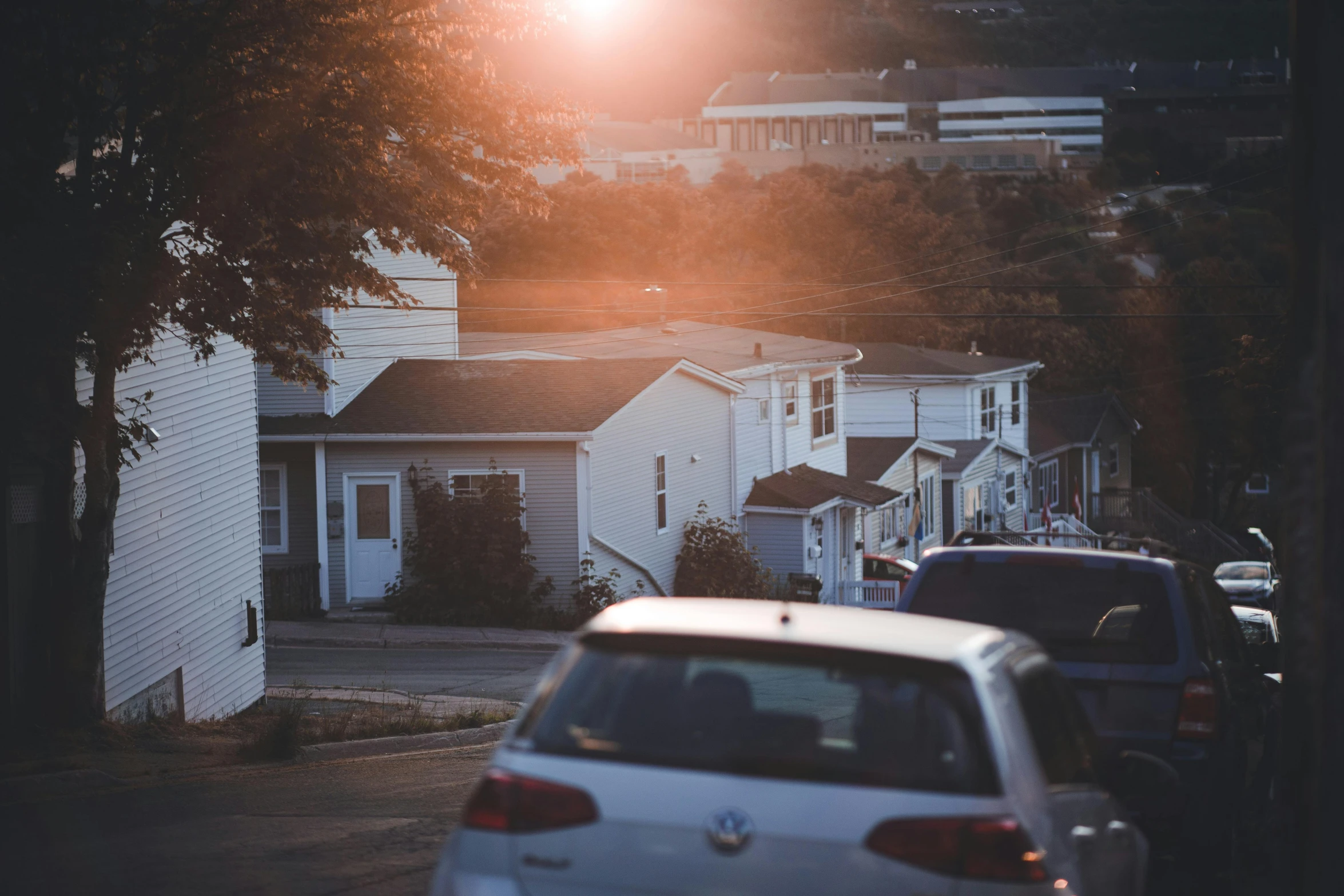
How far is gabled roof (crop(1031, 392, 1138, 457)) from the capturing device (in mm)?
55719

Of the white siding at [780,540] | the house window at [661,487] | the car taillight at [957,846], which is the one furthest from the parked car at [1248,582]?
the car taillight at [957,846]

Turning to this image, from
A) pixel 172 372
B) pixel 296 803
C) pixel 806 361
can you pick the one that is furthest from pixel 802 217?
pixel 296 803

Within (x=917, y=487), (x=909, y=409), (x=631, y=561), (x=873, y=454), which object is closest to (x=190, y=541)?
(x=631, y=561)

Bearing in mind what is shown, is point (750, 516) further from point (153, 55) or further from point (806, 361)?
point (153, 55)

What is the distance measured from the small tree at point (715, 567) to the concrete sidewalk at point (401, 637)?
5058 mm

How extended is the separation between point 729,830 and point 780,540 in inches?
1207

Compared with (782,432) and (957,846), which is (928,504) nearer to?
(782,432)

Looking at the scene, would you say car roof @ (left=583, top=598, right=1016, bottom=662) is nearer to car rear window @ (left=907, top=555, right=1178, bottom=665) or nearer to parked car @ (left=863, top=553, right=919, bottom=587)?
car rear window @ (left=907, top=555, right=1178, bottom=665)

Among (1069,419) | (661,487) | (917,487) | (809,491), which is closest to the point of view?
(661,487)

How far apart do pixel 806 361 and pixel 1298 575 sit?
31837 mm

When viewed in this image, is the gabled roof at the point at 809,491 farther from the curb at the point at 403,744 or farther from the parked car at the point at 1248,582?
the curb at the point at 403,744

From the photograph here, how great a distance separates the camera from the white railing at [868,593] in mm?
32906

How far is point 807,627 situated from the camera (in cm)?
435

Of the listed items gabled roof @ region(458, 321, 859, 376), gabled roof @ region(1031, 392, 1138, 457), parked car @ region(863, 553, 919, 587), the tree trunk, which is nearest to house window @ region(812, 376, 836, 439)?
gabled roof @ region(458, 321, 859, 376)
